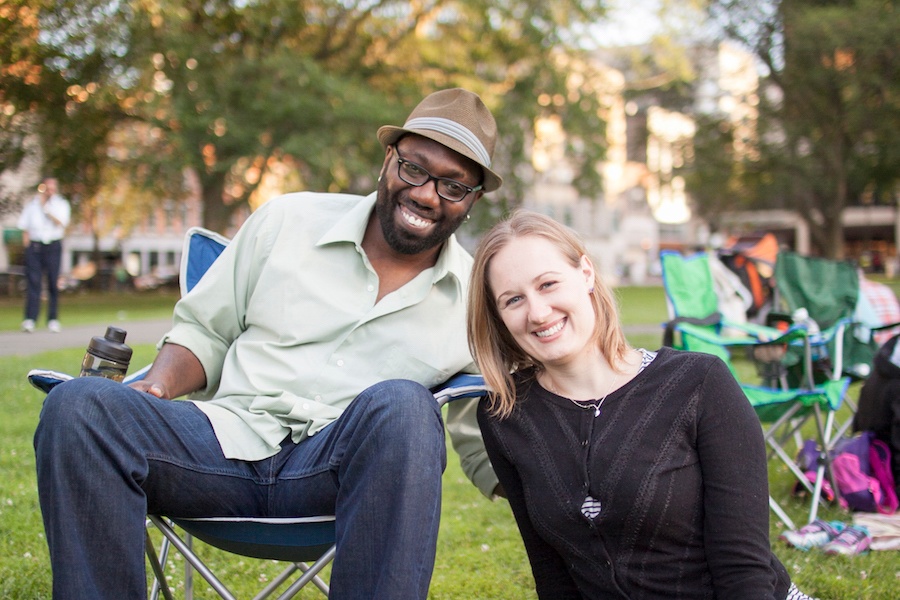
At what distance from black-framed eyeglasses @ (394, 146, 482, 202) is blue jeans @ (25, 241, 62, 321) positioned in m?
9.24

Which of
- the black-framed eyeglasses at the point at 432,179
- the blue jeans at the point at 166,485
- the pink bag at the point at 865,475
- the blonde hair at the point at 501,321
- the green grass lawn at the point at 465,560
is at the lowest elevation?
the green grass lawn at the point at 465,560

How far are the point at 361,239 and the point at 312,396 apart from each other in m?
0.53

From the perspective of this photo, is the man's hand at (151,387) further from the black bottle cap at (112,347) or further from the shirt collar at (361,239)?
the shirt collar at (361,239)

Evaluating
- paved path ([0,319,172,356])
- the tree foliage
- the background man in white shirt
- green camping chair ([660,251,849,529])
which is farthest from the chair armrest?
the tree foliage

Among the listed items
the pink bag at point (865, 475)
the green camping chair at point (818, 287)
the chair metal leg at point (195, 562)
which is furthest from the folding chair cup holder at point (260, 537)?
the green camping chair at point (818, 287)

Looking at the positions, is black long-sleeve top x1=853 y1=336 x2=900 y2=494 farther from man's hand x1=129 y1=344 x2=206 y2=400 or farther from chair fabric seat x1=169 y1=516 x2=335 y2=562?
man's hand x1=129 y1=344 x2=206 y2=400

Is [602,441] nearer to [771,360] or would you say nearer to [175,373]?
[175,373]

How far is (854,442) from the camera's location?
3.94m

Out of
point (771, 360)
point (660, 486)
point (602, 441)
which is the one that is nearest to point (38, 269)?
point (771, 360)

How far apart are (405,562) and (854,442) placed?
117 inches

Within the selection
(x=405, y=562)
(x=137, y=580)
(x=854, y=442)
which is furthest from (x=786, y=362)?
(x=137, y=580)

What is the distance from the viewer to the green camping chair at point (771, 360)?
12.7ft

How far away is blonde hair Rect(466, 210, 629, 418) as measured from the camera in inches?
78.6

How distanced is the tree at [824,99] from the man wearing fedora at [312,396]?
1956 cm
